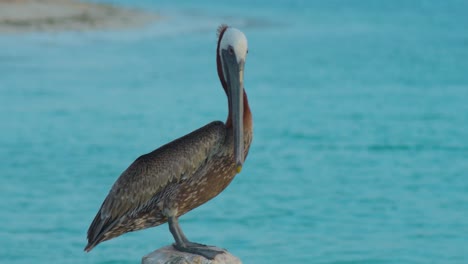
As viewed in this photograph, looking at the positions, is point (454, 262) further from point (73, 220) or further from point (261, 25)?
point (261, 25)

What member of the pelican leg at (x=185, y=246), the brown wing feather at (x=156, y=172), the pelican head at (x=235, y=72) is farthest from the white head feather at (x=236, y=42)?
the pelican leg at (x=185, y=246)

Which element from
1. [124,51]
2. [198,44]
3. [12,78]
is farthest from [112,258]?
[198,44]

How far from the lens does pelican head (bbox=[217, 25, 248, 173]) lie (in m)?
4.34

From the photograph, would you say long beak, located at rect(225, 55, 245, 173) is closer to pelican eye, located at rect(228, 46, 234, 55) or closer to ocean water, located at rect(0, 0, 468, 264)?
pelican eye, located at rect(228, 46, 234, 55)

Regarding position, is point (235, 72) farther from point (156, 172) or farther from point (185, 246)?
point (185, 246)

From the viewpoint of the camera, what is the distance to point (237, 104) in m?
4.38

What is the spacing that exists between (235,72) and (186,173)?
0.51 metres

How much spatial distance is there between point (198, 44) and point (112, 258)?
15079 mm

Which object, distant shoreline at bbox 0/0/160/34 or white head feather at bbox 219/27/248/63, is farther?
distant shoreline at bbox 0/0/160/34

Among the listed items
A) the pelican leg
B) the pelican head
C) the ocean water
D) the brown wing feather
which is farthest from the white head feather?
the ocean water

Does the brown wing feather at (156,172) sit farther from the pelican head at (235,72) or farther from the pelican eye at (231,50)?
the pelican eye at (231,50)

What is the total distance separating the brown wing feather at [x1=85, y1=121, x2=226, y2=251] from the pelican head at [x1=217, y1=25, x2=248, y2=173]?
17cm

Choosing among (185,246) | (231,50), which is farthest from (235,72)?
(185,246)

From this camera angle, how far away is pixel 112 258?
840 centimetres
